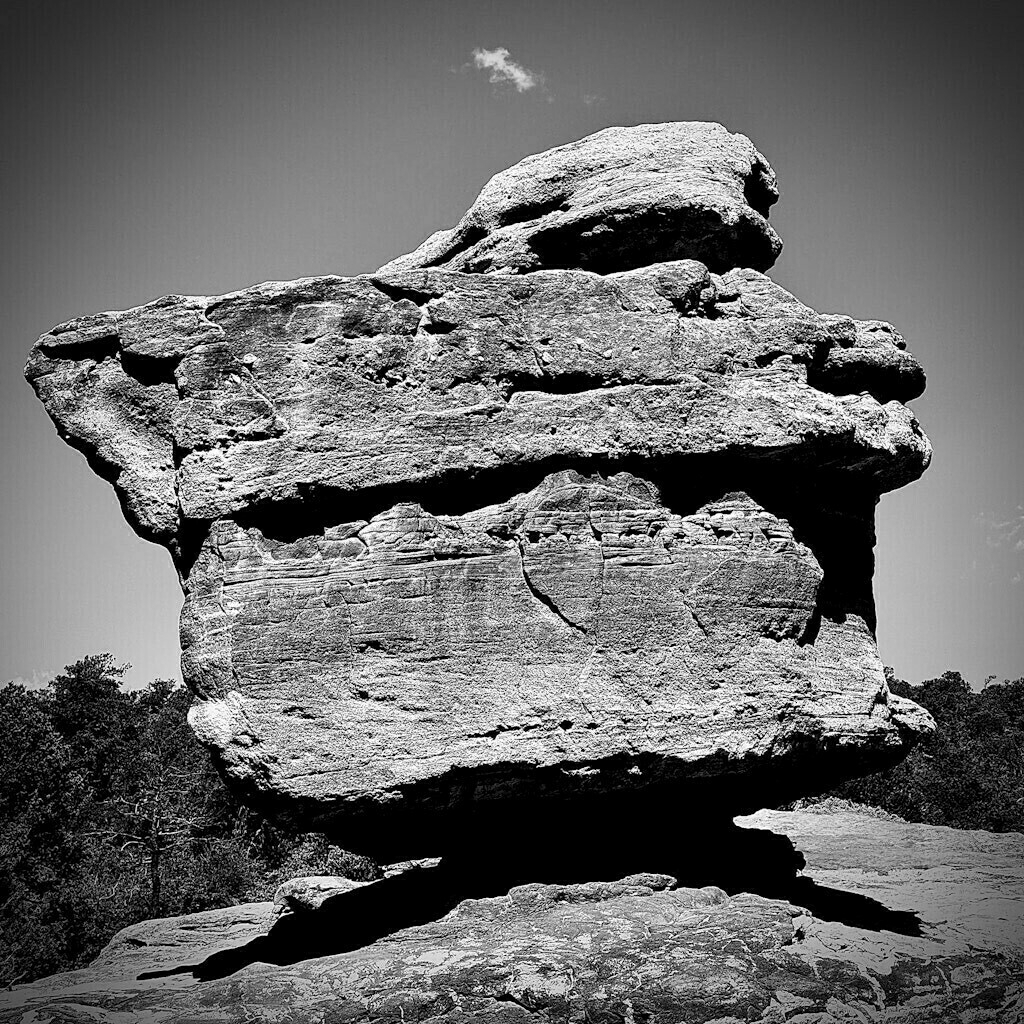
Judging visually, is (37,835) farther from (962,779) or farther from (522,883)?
(962,779)

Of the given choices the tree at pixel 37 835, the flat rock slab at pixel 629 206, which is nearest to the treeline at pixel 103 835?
the tree at pixel 37 835

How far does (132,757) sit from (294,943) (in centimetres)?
1648

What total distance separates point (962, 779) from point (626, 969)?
1905cm

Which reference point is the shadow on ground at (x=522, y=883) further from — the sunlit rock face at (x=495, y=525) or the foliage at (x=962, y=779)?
the foliage at (x=962, y=779)

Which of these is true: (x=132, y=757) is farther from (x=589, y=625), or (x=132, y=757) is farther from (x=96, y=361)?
(x=589, y=625)

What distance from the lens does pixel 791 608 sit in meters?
8.93

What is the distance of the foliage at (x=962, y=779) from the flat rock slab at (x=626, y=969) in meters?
13.6

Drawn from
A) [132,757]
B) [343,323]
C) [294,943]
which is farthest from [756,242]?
[132,757]

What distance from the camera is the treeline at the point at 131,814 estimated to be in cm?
A: 1781

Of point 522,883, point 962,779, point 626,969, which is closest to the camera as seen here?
point 626,969

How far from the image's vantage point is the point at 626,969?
7418 mm

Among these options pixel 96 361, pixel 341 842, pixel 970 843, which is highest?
pixel 96 361

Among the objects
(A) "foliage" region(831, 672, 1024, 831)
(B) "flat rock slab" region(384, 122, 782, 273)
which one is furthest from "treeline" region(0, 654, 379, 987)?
(A) "foliage" region(831, 672, 1024, 831)

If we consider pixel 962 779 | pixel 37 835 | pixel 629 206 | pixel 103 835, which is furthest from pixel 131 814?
pixel 962 779
